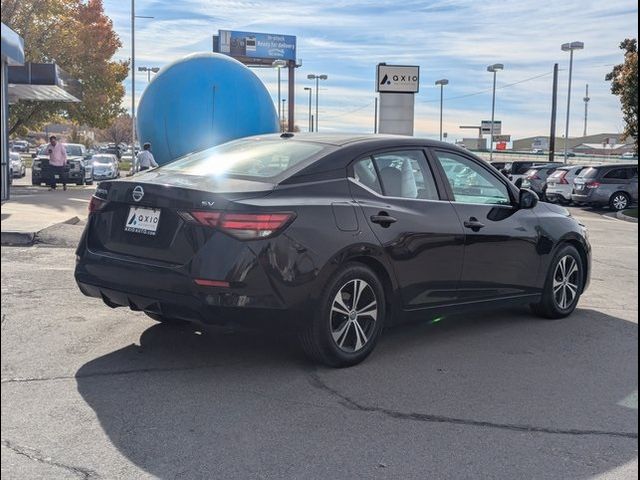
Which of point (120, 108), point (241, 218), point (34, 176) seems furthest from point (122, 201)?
point (120, 108)

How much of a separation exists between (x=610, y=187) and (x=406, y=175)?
20.2 m

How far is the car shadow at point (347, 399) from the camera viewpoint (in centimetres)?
359

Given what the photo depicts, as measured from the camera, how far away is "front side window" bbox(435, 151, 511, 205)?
5781mm

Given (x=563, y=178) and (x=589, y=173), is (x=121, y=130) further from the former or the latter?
(x=589, y=173)

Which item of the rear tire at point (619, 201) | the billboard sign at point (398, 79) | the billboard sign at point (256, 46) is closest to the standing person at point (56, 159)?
the billboard sign at point (398, 79)

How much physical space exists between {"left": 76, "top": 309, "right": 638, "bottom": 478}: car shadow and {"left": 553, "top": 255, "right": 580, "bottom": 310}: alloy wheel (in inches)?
25.6

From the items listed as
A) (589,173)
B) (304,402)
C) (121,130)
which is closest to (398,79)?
(589,173)

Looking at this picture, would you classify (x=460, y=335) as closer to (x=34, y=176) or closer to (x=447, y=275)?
(x=447, y=275)

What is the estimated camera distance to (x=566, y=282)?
22.0 ft

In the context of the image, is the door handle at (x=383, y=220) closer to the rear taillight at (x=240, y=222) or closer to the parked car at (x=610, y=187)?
the rear taillight at (x=240, y=222)

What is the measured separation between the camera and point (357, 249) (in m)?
4.80

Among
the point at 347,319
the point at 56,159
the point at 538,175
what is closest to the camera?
the point at 347,319

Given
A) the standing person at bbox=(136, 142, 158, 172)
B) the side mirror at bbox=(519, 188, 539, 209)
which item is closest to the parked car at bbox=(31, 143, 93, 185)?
the standing person at bbox=(136, 142, 158, 172)

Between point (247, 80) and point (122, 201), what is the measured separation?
15.0 metres
